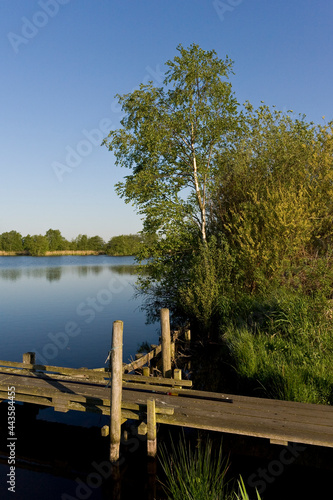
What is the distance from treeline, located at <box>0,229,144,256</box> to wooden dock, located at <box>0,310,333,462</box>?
99.7 metres

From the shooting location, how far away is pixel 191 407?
7.83 m

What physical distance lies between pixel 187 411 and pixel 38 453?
386 cm

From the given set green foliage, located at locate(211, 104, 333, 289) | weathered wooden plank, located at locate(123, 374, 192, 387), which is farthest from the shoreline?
weathered wooden plank, located at locate(123, 374, 192, 387)

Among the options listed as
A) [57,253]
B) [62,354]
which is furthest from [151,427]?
[57,253]

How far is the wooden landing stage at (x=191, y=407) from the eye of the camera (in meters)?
6.68

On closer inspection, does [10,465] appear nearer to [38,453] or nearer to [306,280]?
[38,453]

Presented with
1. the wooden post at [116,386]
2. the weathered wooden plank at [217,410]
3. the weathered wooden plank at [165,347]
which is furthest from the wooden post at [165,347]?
the wooden post at [116,386]

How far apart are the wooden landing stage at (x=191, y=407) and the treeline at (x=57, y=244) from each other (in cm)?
9985

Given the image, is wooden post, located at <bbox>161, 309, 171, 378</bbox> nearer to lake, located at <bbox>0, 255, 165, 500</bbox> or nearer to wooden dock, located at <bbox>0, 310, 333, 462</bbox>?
wooden dock, located at <bbox>0, 310, 333, 462</bbox>

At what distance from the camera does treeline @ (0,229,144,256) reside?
118 m

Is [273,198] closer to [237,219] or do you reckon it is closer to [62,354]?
[237,219]

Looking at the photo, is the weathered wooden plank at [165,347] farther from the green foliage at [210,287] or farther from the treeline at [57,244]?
the treeline at [57,244]

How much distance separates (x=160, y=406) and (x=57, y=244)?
12903 cm

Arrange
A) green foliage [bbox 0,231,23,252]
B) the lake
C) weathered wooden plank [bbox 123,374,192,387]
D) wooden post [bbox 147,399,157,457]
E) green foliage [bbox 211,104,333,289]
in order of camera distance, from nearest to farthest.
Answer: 1. wooden post [bbox 147,399,157,457]
2. the lake
3. weathered wooden plank [bbox 123,374,192,387]
4. green foliage [bbox 211,104,333,289]
5. green foliage [bbox 0,231,23,252]
